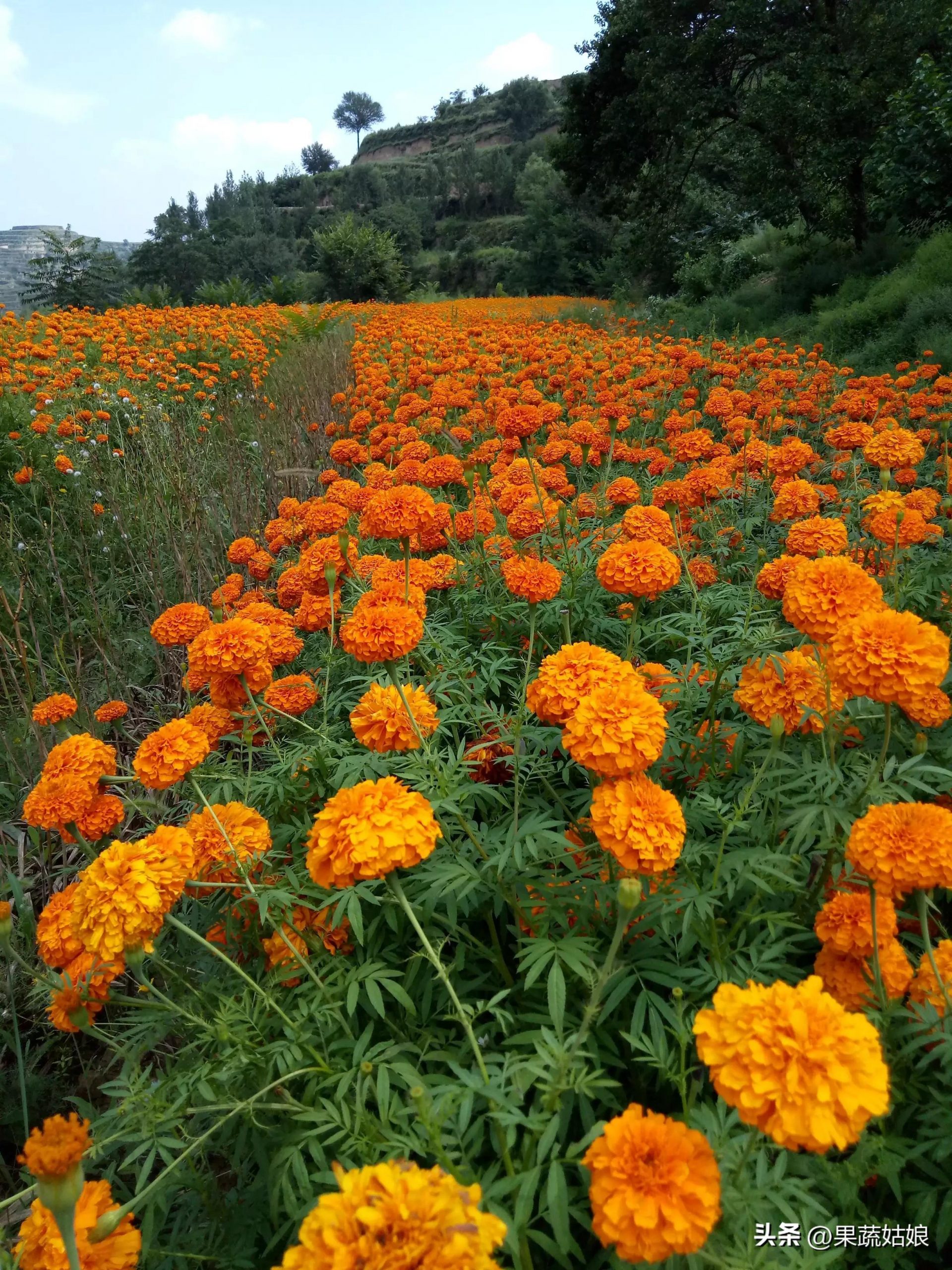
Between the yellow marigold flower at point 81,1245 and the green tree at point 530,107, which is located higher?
the green tree at point 530,107

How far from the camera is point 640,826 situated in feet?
4.19

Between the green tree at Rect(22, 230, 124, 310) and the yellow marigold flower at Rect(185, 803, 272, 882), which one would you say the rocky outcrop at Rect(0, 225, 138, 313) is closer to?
the green tree at Rect(22, 230, 124, 310)

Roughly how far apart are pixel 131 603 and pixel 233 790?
2934mm

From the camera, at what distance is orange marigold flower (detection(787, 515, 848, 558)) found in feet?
7.43

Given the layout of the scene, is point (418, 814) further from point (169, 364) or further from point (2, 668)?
point (169, 364)

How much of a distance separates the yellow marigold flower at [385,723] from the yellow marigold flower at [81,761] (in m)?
0.64

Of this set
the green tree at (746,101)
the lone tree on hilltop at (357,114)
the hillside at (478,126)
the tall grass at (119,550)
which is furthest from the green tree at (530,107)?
the tall grass at (119,550)

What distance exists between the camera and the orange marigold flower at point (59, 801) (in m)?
1.69

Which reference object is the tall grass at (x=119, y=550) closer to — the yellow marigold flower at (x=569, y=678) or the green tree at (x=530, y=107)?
the yellow marigold flower at (x=569, y=678)

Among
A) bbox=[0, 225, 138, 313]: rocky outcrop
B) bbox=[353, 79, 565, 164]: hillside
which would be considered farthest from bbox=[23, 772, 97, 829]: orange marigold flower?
bbox=[353, 79, 565, 164]: hillside

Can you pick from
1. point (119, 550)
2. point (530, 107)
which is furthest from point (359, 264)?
point (530, 107)

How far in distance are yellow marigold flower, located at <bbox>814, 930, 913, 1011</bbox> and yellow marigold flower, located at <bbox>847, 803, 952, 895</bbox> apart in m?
0.18

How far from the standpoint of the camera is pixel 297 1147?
1.21 m

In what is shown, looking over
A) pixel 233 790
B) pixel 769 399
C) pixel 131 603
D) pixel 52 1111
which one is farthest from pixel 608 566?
pixel 131 603
